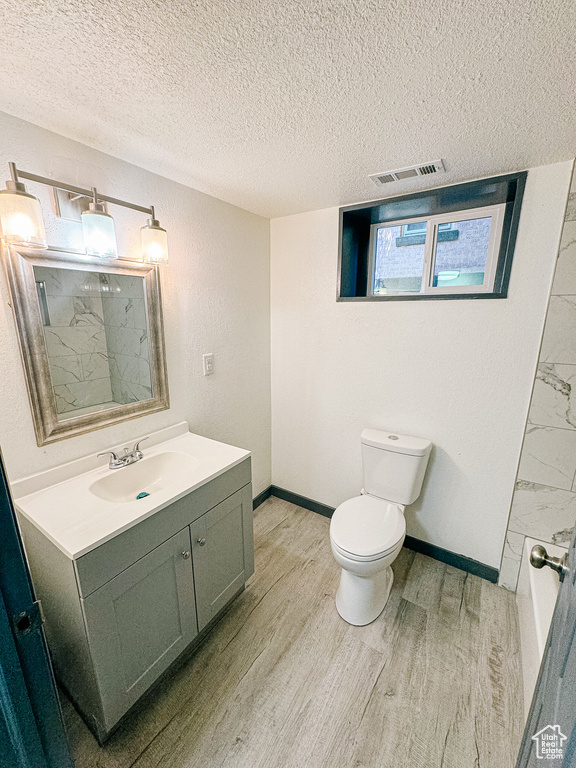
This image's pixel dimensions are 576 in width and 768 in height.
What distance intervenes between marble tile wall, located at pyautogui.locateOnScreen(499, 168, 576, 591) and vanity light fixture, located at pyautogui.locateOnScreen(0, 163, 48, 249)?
2.02 metres

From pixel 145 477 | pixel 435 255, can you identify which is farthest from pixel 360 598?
pixel 435 255

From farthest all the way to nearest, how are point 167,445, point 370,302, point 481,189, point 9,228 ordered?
point 370,302 < point 167,445 < point 481,189 < point 9,228

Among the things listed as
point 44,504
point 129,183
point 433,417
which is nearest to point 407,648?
point 433,417

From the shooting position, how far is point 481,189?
1.52m

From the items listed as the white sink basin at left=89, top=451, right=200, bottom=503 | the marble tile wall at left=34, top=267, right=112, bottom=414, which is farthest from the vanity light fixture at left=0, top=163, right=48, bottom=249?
the white sink basin at left=89, top=451, right=200, bottom=503

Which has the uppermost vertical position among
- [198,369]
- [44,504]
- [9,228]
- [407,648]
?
[9,228]

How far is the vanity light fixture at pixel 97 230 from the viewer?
3.89 feet

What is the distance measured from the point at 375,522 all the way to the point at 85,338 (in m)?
1.61

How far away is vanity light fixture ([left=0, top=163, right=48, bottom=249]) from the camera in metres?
0.97

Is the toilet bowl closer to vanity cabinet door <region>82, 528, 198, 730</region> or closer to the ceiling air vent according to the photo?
vanity cabinet door <region>82, 528, 198, 730</region>

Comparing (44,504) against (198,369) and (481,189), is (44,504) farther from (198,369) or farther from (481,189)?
(481,189)

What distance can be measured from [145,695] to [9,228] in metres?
1.77

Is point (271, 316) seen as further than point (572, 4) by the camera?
Yes

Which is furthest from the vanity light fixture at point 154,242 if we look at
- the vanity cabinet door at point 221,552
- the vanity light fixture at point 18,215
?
the vanity cabinet door at point 221,552
